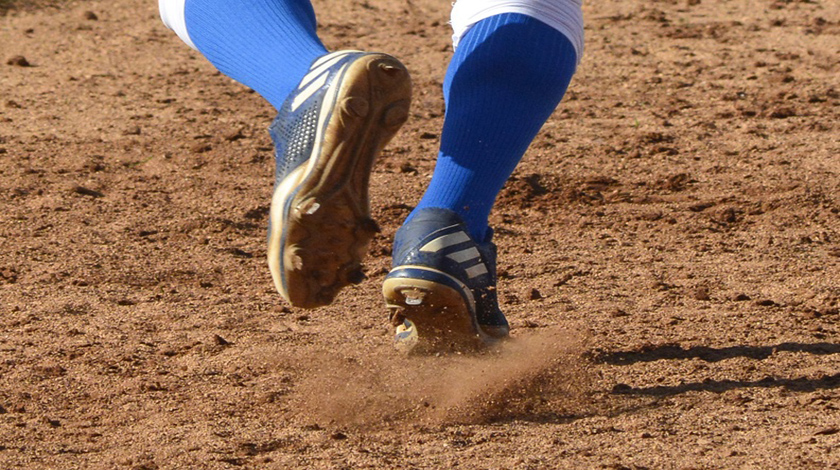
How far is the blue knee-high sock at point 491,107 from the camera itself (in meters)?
2.23

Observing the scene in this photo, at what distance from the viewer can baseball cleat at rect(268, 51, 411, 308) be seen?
1.92 m

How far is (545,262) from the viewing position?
3117 mm

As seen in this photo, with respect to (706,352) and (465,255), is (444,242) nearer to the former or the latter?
(465,255)

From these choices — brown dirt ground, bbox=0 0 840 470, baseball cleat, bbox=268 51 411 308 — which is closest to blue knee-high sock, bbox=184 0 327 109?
baseball cleat, bbox=268 51 411 308

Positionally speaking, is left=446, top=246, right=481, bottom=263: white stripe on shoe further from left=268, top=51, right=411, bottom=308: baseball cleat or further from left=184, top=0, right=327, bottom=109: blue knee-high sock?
left=184, top=0, right=327, bottom=109: blue knee-high sock

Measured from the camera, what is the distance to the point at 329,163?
194 cm

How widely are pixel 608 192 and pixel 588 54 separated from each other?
1.72 m

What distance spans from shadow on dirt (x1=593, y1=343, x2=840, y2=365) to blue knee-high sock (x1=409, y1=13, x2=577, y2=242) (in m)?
0.45

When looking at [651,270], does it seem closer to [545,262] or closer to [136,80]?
[545,262]

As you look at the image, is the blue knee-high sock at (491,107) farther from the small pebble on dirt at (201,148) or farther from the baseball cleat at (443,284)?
the small pebble on dirt at (201,148)

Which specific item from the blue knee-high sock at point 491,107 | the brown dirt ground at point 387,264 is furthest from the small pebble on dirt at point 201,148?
the blue knee-high sock at point 491,107

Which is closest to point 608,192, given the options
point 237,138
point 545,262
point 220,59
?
point 545,262

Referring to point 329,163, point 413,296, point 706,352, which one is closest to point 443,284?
point 413,296

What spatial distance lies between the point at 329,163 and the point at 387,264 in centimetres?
121
